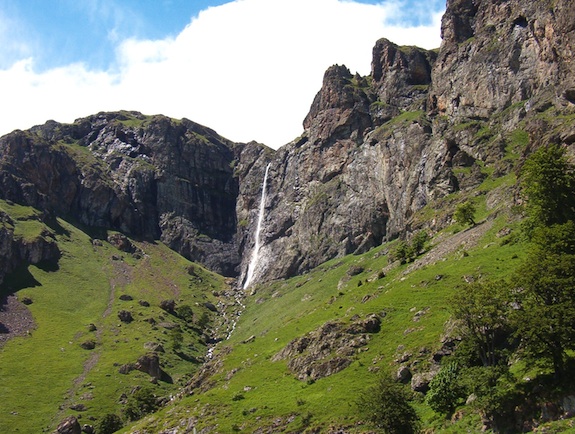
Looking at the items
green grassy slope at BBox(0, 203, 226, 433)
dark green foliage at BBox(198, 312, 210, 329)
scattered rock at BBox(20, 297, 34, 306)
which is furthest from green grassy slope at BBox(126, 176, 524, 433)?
scattered rock at BBox(20, 297, 34, 306)

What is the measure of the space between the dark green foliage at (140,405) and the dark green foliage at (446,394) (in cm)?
8117

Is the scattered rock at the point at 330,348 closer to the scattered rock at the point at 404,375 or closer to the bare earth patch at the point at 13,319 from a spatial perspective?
the scattered rock at the point at 404,375

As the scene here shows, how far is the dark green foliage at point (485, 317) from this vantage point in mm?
46344

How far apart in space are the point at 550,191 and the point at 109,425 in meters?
96.8

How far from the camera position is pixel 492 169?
140750mm

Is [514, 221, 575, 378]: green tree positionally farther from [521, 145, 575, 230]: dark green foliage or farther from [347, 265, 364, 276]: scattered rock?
[347, 265, 364, 276]: scattered rock

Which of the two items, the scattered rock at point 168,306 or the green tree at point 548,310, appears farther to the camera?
the scattered rock at point 168,306

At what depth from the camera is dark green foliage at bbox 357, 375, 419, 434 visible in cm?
4582

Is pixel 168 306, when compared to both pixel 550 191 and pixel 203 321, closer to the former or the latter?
pixel 203 321

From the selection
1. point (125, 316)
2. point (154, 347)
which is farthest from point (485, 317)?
point (125, 316)

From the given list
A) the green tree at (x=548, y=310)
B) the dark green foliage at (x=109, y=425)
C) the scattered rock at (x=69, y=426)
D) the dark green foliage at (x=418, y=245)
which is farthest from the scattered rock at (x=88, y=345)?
the green tree at (x=548, y=310)

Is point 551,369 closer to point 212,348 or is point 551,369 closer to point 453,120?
point 212,348

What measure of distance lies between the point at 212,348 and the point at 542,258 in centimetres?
13401

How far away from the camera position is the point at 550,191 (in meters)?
70.3
